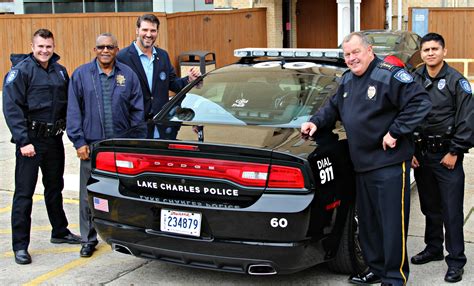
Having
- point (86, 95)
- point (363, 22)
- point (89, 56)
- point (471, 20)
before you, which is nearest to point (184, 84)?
point (86, 95)

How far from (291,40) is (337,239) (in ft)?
74.9

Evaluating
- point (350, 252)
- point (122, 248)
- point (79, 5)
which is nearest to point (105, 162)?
point (122, 248)

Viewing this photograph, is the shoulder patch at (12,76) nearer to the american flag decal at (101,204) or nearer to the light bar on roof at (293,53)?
the american flag decal at (101,204)

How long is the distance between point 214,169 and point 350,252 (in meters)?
1.16

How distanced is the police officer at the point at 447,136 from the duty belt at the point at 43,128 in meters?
2.71

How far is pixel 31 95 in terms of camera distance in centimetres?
528

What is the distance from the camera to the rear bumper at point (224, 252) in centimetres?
411

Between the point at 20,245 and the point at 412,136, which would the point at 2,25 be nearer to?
the point at 20,245

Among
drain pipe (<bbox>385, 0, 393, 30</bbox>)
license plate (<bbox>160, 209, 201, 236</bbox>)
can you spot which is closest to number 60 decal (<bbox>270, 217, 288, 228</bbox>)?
license plate (<bbox>160, 209, 201, 236</bbox>)

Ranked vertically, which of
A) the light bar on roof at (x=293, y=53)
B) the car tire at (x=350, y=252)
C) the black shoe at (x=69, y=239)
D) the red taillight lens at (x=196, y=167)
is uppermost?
the light bar on roof at (x=293, y=53)

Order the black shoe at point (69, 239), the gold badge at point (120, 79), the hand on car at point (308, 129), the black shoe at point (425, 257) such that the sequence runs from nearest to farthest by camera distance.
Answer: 1. the hand on car at point (308, 129)
2. the black shoe at point (425, 257)
3. the gold badge at point (120, 79)
4. the black shoe at point (69, 239)

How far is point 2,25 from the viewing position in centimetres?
1880

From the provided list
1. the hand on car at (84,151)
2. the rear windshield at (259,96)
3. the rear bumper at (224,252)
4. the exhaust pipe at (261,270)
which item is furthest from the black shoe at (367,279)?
the hand on car at (84,151)

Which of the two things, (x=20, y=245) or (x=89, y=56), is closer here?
(x=20, y=245)
